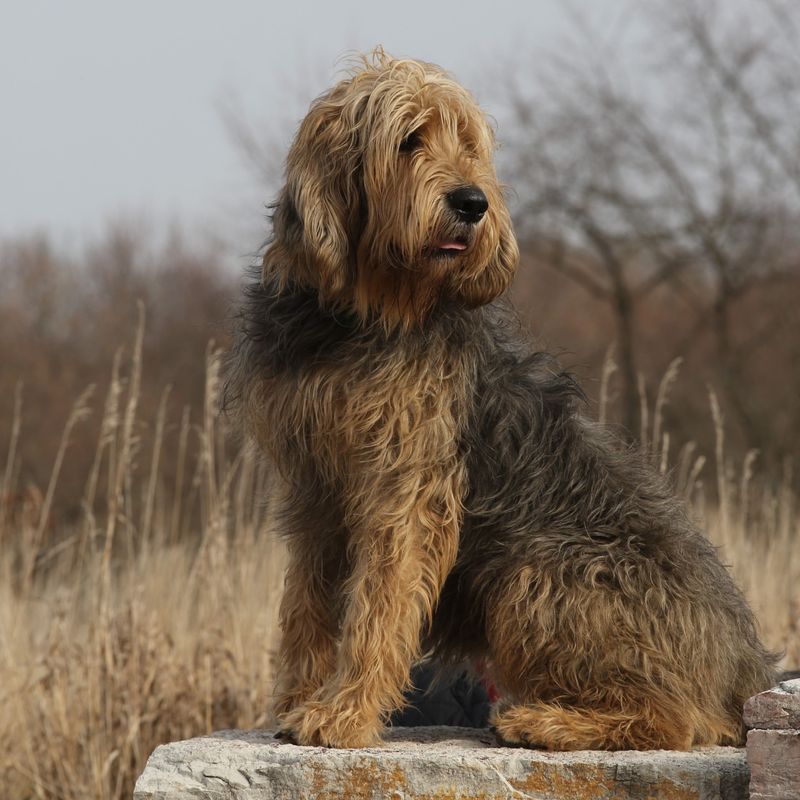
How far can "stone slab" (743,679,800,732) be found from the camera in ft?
9.94

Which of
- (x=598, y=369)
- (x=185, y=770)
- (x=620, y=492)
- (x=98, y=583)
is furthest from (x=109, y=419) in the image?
(x=598, y=369)

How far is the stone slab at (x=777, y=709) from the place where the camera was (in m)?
3.03

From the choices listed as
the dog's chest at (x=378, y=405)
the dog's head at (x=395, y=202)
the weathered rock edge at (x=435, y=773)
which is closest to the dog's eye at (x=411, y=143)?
the dog's head at (x=395, y=202)

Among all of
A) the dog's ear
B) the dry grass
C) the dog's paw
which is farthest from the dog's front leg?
the dry grass

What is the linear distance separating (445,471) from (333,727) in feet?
2.79

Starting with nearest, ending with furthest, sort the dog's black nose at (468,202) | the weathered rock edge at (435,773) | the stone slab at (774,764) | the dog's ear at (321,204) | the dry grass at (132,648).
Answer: the stone slab at (774,764) → the weathered rock edge at (435,773) → the dog's black nose at (468,202) → the dog's ear at (321,204) → the dry grass at (132,648)

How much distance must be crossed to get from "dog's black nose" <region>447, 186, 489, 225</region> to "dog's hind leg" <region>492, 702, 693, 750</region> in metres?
1.51

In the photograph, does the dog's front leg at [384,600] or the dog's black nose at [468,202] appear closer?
the dog's black nose at [468,202]

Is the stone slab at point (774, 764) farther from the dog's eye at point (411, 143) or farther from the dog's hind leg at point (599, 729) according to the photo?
the dog's eye at point (411, 143)

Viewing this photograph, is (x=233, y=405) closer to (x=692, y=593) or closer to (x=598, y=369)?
(x=692, y=593)

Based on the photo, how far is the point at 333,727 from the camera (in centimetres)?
352

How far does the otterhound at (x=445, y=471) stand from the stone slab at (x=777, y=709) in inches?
19.8

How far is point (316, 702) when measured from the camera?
3.61 m

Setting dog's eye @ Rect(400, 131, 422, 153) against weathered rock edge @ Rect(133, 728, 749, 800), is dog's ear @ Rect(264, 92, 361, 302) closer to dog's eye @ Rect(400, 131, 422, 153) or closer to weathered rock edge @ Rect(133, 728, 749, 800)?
dog's eye @ Rect(400, 131, 422, 153)
